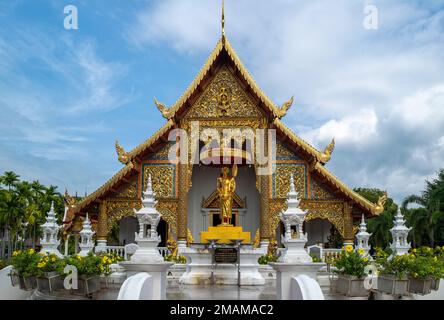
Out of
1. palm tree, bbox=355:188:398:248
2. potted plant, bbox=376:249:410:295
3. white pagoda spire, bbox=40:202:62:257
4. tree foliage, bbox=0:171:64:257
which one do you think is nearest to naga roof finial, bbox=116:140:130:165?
white pagoda spire, bbox=40:202:62:257

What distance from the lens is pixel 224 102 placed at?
1287cm

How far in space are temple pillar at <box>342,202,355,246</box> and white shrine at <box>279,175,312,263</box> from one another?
6.85m

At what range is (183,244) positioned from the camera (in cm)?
1216

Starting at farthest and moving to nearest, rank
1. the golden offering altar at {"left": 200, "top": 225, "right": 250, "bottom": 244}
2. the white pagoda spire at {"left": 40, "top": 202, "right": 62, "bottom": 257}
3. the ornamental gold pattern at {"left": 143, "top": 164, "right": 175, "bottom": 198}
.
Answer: the ornamental gold pattern at {"left": 143, "top": 164, "right": 175, "bottom": 198} → the golden offering altar at {"left": 200, "top": 225, "right": 250, "bottom": 244} → the white pagoda spire at {"left": 40, "top": 202, "right": 62, "bottom": 257}

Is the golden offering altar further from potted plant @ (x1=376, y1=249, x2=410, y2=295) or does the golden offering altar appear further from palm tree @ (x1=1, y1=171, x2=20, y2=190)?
palm tree @ (x1=1, y1=171, x2=20, y2=190)

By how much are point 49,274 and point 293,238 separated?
123 inches

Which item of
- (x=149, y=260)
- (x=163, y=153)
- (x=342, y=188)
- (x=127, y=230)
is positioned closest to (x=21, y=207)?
(x=127, y=230)

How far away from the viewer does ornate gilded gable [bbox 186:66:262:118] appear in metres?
12.8

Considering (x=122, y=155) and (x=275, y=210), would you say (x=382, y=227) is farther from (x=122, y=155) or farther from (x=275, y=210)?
(x=122, y=155)

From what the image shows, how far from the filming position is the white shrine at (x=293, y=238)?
16.7 feet
